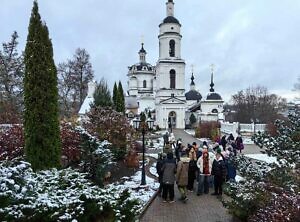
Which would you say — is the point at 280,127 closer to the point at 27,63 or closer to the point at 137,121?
the point at 27,63

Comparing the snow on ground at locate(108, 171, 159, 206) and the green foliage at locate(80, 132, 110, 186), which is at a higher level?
the green foliage at locate(80, 132, 110, 186)

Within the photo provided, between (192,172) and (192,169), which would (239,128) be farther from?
(192,169)

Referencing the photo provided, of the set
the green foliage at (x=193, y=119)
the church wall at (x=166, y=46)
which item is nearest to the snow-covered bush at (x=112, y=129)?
the church wall at (x=166, y=46)

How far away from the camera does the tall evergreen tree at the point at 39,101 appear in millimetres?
10602

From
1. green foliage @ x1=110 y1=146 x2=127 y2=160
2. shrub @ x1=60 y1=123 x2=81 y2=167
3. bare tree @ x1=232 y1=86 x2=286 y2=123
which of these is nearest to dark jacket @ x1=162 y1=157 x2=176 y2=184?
shrub @ x1=60 y1=123 x2=81 y2=167

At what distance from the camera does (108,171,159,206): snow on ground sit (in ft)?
37.6

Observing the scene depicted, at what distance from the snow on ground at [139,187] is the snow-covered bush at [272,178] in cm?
372

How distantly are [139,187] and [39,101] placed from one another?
5254 millimetres

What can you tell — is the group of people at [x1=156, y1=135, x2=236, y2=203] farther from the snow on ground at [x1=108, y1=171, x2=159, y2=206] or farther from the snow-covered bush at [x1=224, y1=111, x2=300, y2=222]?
the snow-covered bush at [x1=224, y1=111, x2=300, y2=222]

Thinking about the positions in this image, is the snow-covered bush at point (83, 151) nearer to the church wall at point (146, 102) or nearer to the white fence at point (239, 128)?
the white fence at point (239, 128)

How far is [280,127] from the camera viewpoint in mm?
7707

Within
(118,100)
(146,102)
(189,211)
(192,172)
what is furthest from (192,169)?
(146,102)

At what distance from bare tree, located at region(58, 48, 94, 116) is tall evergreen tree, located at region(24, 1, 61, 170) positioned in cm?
2871

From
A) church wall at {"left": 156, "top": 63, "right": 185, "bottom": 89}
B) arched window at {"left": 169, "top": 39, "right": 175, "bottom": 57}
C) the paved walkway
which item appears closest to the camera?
the paved walkway
